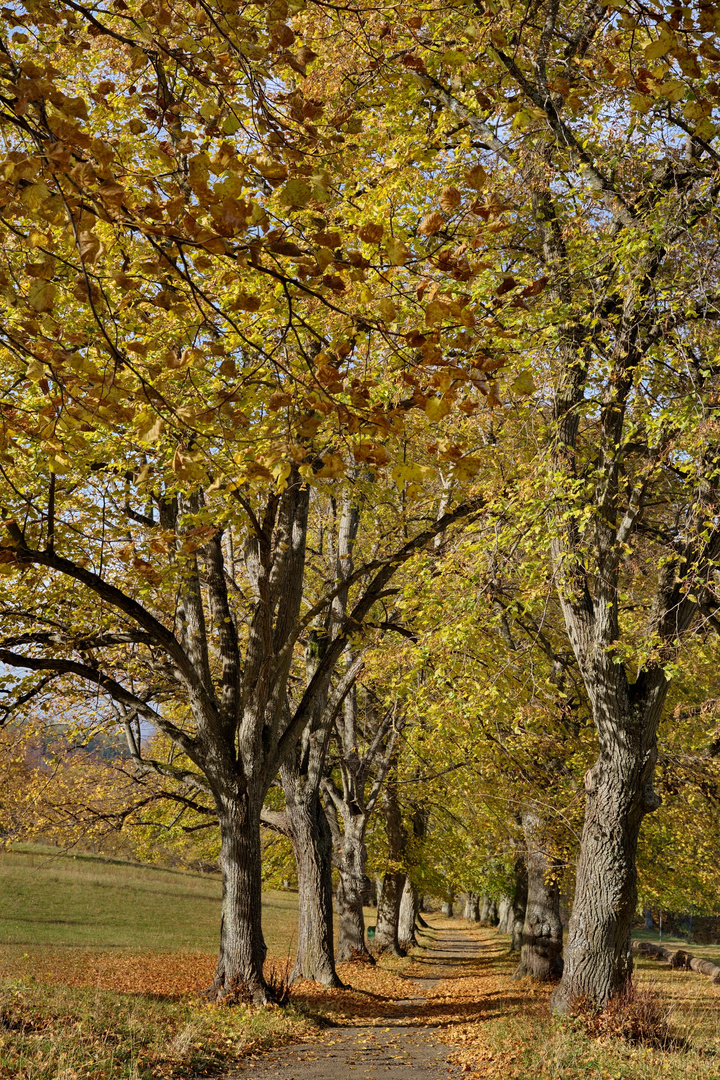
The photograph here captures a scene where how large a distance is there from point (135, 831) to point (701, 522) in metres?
14.0

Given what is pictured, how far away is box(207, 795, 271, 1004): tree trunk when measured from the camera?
959cm

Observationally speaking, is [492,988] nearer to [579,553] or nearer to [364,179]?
[579,553]

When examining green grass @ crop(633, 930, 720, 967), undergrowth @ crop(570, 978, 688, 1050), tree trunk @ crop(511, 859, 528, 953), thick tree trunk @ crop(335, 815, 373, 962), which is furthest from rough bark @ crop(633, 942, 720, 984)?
undergrowth @ crop(570, 978, 688, 1050)

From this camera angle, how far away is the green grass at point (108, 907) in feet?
78.0

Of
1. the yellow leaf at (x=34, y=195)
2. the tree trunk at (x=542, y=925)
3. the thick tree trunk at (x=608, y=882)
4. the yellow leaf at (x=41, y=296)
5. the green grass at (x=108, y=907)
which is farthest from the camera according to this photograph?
the green grass at (x=108, y=907)

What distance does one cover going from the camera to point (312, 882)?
13.2 metres

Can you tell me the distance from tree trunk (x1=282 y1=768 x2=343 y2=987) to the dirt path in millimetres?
1327

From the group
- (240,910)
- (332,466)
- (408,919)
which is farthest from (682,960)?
(332,466)

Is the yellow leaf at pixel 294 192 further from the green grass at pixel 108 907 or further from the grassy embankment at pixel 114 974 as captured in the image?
the green grass at pixel 108 907

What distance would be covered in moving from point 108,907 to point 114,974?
A: 16.0 metres

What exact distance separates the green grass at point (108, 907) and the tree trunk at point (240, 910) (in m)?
8.76

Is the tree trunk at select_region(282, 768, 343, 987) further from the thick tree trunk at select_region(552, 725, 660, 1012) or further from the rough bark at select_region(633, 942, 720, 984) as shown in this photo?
the rough bark at select_region(633, 942, 720, 984)

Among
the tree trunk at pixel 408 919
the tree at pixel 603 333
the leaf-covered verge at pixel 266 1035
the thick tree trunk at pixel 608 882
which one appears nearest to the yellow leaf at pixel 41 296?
the tree at pixel 603 333

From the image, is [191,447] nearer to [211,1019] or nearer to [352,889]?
[211,1019]
